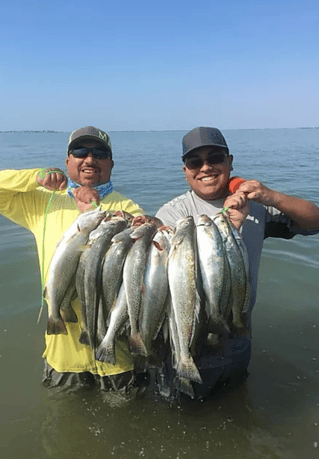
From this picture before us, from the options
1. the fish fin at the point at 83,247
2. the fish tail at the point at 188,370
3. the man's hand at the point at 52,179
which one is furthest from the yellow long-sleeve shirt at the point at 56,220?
the fish tail at the point at 188,370

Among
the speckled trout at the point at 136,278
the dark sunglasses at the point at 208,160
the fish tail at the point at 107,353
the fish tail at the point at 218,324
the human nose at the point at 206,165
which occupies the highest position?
the dark sunglasses at the point at 208,160

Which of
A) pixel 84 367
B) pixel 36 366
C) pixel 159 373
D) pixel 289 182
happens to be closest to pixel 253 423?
pixel 159 373

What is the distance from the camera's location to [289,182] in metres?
20.7

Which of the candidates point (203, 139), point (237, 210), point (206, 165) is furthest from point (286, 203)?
point (203, 139)

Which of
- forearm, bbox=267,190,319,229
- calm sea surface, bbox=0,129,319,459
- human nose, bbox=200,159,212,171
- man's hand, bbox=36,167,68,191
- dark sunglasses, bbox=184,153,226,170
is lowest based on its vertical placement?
calm sea surface, bbox=0,129,319,459

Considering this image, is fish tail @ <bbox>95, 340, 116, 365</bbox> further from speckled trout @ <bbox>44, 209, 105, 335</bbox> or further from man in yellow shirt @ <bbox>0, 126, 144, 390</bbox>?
man in yellow shirt @ <bbox>0, 126, 144, 390</bbox>

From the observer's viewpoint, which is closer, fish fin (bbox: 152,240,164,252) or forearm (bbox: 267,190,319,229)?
fish fin (bbox: 152,240,164,252)

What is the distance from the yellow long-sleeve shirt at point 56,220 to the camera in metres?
3.79

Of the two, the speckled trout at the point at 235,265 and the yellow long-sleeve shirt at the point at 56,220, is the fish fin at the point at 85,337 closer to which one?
the yellow long-sleeve shirt at the point at 56,220

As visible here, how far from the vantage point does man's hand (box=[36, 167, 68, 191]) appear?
142 inches

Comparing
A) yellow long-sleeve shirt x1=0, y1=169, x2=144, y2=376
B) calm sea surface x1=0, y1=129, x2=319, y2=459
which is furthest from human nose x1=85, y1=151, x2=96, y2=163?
calm sea surface x1=0, y1=129, x2=319, y2=459

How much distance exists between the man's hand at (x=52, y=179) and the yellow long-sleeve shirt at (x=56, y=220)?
12 centimetres

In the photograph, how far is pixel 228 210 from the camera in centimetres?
332

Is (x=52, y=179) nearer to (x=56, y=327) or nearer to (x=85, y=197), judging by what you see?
(x=85, y=197)
